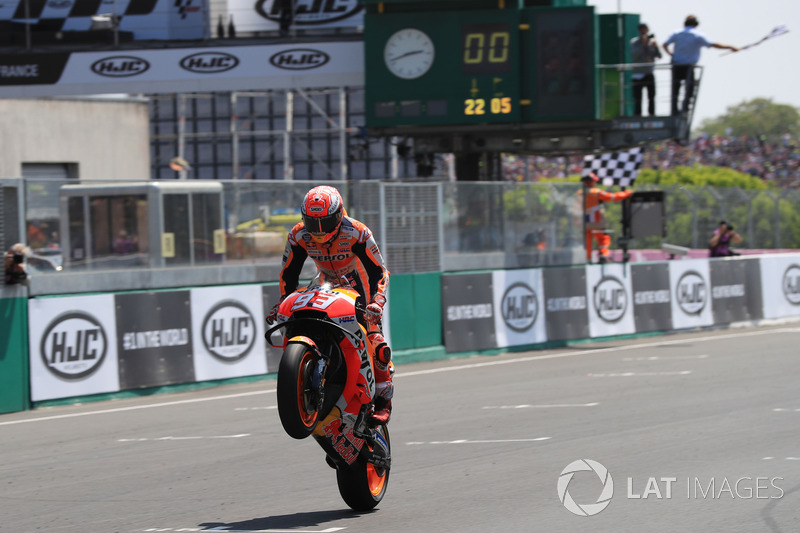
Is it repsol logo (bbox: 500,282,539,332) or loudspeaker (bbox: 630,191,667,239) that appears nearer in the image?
repsol logo (bbox: 500,282,539,332)

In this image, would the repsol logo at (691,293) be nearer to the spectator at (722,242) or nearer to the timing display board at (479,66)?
the spectator at (722,242)

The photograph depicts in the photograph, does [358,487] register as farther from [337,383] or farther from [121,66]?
[121,66]

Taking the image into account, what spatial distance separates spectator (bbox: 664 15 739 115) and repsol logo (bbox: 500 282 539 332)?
5805 millimetres

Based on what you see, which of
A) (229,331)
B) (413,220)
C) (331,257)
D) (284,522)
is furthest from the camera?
(413,220)

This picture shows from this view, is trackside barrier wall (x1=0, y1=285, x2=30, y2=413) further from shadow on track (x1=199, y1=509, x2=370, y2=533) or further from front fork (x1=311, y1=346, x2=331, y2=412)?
front fork (x1=311, y1=346, x2=331, y2=412)

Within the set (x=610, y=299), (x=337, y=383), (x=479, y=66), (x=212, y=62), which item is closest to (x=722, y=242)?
(x=610, y=299)

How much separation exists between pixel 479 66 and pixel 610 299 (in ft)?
16.9

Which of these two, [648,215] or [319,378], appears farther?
[648,215]

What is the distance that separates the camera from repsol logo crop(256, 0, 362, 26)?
25938 mm

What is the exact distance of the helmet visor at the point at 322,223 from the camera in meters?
6.44

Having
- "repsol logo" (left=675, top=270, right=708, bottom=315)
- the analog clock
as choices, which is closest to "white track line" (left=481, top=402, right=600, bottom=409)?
"repsol logo" (left=675, top=270, right=708, bottom=315)

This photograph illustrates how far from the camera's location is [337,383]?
20.3ft

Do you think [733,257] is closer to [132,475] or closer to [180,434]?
[180,434]

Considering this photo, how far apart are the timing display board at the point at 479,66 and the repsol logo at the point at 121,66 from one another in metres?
6.96
